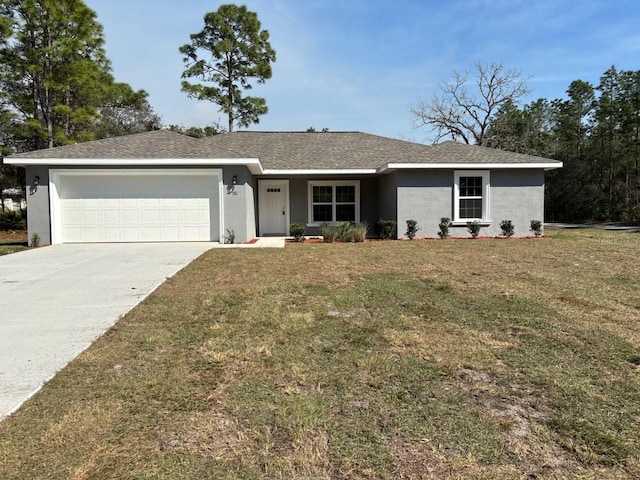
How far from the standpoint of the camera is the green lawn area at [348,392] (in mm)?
2264

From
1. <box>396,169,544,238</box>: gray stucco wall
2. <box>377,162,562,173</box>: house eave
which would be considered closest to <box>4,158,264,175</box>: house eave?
<box>377,162,562,173</box>: house eave

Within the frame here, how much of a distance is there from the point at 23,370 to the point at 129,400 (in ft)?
4.13

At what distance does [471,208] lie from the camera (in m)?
15.4

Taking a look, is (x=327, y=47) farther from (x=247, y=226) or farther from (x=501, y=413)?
(x=501, y=413)

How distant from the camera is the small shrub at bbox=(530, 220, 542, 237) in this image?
15.3 meters

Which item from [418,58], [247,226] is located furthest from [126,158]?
[418,58]

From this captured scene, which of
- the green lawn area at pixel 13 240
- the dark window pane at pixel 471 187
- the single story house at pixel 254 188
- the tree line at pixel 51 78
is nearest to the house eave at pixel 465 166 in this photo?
the single story house at pixel 254 188

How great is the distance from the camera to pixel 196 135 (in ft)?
110

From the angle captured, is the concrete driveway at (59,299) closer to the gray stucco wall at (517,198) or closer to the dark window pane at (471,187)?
the dark window pane at (471,187)

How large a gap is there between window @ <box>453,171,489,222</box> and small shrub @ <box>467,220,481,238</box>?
0.89 feet

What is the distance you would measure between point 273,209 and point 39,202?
331 inches

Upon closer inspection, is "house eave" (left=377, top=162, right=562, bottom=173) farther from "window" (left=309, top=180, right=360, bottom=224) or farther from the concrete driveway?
the concrete driveway

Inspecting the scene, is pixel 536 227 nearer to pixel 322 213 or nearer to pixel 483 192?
pixel 483 192

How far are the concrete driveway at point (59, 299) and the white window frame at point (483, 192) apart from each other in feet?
31.8
